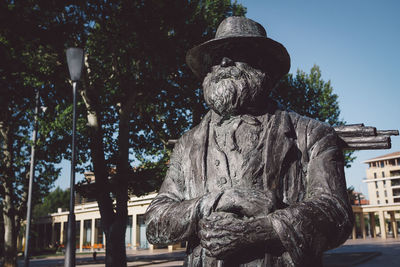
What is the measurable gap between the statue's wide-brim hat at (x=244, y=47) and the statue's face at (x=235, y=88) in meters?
0.10

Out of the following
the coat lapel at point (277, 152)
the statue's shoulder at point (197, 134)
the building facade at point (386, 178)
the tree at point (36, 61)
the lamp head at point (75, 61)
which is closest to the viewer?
the coat lapel at point (277, 152)

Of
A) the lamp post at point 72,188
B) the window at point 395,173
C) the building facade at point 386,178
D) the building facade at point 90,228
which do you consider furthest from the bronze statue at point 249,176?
the window at point 395,173

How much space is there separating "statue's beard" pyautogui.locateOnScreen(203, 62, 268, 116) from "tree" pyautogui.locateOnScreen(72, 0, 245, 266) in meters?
9.82

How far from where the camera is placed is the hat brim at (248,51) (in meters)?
2.20

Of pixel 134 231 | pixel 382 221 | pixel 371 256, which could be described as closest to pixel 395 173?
pixel 382 221

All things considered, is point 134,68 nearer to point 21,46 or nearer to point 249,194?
point 21,46

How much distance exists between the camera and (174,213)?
196cm

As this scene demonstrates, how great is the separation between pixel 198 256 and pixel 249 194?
0.47 m

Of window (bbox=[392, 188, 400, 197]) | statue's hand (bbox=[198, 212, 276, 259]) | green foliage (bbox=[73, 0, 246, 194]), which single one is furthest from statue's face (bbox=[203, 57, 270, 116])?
window (bbox=[392, 188, 400, 197])

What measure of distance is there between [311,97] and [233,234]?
16348 millimetres

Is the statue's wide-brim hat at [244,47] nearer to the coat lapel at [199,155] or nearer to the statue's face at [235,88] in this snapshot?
the statue's face at [235,88]

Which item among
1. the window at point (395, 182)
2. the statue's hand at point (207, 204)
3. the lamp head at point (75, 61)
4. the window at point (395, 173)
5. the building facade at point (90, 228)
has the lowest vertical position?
the building facade at point (90, 228)

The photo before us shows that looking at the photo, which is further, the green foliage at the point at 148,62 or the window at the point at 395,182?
the window at the point at 395,182

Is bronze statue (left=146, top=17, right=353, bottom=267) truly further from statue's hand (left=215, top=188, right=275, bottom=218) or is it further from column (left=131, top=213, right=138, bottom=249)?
column (left=131, top=213, right=138, bottom=249)
